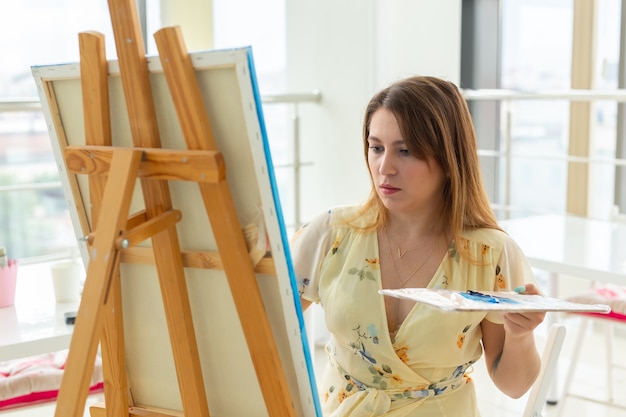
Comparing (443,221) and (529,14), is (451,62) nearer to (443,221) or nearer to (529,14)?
(529,14)

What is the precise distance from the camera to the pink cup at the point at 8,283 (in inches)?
84.4

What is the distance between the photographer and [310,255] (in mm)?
1715

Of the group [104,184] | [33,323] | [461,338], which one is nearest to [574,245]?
[461,338]

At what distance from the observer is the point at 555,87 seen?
4.11 meters

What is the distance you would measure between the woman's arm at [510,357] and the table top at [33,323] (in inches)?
35.2

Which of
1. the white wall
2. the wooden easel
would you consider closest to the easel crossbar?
the wooden easel

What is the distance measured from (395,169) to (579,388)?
6.85 ft

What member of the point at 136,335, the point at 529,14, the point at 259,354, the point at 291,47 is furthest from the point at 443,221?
the point at 529,14

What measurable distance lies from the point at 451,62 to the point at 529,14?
Result: 1.84 feet

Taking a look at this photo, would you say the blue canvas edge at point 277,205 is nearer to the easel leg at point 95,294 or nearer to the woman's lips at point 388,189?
the easel leg at point 95,294

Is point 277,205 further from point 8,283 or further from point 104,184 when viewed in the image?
point 8,283

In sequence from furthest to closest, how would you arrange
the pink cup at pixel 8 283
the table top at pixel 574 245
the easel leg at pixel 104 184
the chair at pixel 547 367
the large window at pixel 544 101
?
1. the large window at pixel 544 101
2. the table top at pixel 574 245
3. the pink cup at pixel 8 283
4. the chair at pixel 547 367
5. the easel leg at pixel 104 184

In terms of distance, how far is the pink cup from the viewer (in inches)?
84.4

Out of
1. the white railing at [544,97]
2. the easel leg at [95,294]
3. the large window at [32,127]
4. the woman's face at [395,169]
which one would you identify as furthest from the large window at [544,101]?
the easel leg at [95,294]
